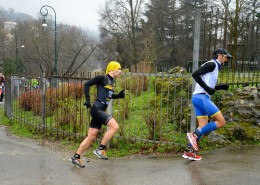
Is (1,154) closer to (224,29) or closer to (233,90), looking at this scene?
(233,90)

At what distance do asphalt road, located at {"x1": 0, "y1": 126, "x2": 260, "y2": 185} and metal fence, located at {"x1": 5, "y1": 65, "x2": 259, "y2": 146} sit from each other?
859 mm

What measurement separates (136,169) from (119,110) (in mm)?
2112

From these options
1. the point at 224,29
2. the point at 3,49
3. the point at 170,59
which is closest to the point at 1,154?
the point at 224,29

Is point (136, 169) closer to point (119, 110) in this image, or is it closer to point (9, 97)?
point (119, 110)

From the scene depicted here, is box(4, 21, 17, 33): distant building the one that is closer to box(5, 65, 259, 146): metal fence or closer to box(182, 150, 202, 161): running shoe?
box(5, 65, 259, 146): metal fence

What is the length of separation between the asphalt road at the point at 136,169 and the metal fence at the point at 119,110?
0.86 metres

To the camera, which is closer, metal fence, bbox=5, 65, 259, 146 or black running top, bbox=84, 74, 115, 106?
black running top, bbox=84, 74, 115, 106

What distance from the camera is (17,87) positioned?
9.77m

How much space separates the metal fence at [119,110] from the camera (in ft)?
21.9

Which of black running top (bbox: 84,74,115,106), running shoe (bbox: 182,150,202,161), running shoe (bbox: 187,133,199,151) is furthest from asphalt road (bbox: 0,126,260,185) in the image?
black running top (bbox: 84,74,115,106)

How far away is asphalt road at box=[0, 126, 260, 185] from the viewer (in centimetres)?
472

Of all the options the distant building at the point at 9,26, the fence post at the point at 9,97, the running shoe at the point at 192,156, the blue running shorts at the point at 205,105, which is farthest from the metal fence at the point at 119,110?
the distant building at the point at 9,26

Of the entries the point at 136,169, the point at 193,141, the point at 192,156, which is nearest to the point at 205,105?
the point at 193,141

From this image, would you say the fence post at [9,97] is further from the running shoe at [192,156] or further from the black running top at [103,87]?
the running shoe at [192,156]
